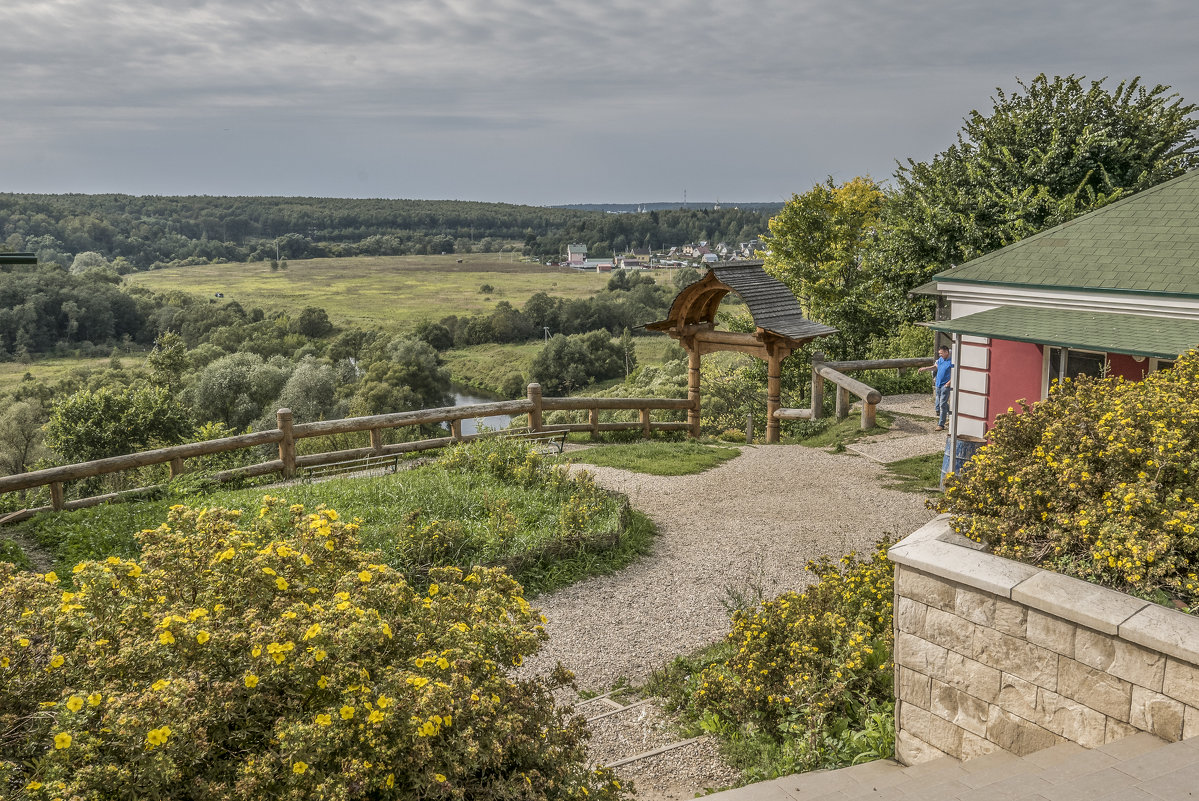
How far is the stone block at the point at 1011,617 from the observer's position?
380cm

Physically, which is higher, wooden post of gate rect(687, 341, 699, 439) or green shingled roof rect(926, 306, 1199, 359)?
green shingled roof rect(926, 306, 1199, 359)

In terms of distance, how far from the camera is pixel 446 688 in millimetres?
3102

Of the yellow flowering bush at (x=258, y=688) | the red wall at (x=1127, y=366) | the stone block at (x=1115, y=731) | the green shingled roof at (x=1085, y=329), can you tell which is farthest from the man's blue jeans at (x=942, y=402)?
the yellow flowering bush at (x=258, y=688)

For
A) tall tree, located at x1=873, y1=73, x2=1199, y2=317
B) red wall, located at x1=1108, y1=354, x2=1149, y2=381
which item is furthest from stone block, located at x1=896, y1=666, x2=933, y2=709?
tall tree, located at x1=873, y1=73, x2=1199, y2=317

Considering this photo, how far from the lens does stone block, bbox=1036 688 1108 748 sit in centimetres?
358

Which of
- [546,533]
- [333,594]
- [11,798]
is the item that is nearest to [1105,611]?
[333,594]

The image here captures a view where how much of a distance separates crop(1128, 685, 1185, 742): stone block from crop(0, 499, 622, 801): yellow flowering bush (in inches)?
86.8

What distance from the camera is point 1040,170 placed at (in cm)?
1773

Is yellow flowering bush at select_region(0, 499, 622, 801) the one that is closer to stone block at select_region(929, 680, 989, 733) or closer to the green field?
stone block at select_region(929, 680, 989, 733)

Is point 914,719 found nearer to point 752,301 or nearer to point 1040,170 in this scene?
point 752,301

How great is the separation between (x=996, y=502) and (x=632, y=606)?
3863 millimetres

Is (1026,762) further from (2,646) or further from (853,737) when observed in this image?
(2,646)

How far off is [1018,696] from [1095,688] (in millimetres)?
375

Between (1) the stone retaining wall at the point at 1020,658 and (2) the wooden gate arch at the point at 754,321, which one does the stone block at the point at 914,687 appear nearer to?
(1) the stone retaining wall at the point at 1020,658
